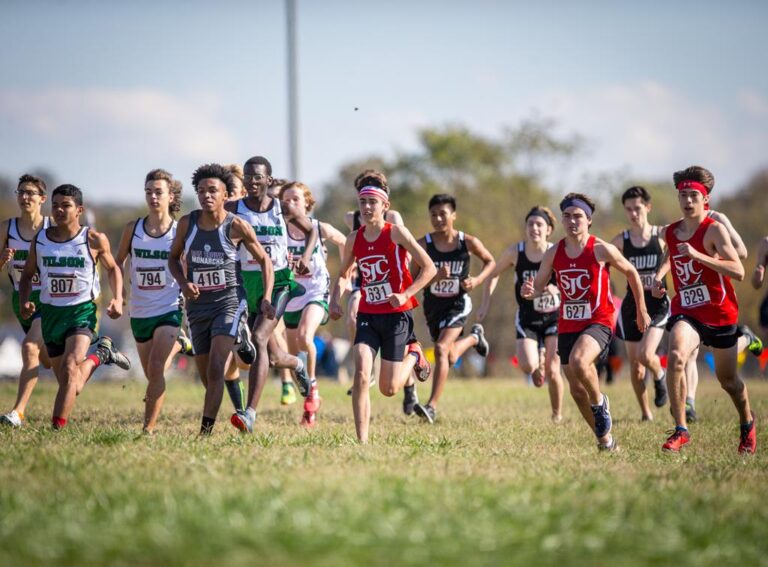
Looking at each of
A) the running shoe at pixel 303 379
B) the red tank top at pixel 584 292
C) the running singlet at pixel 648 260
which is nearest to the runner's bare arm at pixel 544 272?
the red tank top at pixel 584 292

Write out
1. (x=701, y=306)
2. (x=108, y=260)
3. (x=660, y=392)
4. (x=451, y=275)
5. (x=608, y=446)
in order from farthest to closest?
1. (x=660, y=392)
2. (x=451, y=275)
3. (x=108, y=260)
4. (x=701, y=306)
5. (x=608, y=446)

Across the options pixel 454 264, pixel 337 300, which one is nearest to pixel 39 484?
pixel 337 300

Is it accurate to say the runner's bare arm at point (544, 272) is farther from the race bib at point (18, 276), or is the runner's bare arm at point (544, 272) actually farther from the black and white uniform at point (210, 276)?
the race bib at point (18, 276)

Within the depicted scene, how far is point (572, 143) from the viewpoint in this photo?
4559 centimetres

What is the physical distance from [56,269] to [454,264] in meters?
5.03

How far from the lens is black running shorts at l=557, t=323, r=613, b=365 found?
933 centimetres

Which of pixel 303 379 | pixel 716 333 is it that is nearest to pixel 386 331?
pixel 303 379

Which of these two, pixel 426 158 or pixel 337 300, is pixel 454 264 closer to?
pixel 337 300

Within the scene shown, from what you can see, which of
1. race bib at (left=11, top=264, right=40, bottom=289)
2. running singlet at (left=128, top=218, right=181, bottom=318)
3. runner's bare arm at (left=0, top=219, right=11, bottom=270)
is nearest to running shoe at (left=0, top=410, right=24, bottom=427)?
race bib at (left=11, top=264, right=40, bottom=289)

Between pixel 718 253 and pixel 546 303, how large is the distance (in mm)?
3424

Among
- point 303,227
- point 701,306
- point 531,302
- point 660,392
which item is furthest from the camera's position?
point 660,392

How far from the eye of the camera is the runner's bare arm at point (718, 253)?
30.7ft

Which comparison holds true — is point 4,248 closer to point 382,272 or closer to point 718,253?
point 382,272

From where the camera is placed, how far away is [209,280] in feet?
31.1
